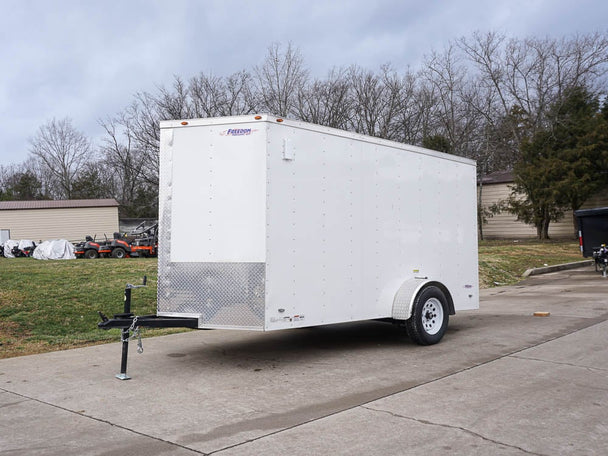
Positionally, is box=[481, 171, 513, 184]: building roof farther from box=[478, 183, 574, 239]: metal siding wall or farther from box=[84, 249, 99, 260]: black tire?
box=[84, 249, 99, 260]: black tire

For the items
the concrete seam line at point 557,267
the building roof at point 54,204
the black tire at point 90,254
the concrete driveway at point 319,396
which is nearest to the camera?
the concrete driveway at point 319,396

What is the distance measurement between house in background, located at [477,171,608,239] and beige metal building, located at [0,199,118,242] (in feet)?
91.1

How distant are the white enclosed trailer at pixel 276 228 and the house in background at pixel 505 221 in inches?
1240

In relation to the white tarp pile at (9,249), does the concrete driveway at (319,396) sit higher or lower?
lower

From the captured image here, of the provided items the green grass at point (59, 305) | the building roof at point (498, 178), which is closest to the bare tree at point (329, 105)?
the building roof at point (498, 178)

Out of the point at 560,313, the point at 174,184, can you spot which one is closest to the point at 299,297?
the point at 174,184

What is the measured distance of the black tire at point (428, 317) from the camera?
8336 millimetres

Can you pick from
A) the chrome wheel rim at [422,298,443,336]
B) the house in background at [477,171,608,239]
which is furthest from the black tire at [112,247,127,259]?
the house in background at [477,171,608,239]

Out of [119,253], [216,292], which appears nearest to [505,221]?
[119,253]

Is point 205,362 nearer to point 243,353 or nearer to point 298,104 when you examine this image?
point 243,353

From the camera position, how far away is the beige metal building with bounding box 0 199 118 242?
42.9m

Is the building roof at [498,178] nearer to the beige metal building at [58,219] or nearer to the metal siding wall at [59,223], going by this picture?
the beige metal building at [58,219]

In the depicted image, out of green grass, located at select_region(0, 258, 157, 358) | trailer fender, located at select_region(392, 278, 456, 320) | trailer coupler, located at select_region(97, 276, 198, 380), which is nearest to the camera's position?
trailer coupler, located at select_region(97, 276, 198, 380)

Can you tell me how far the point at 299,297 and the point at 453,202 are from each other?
3.80 m
